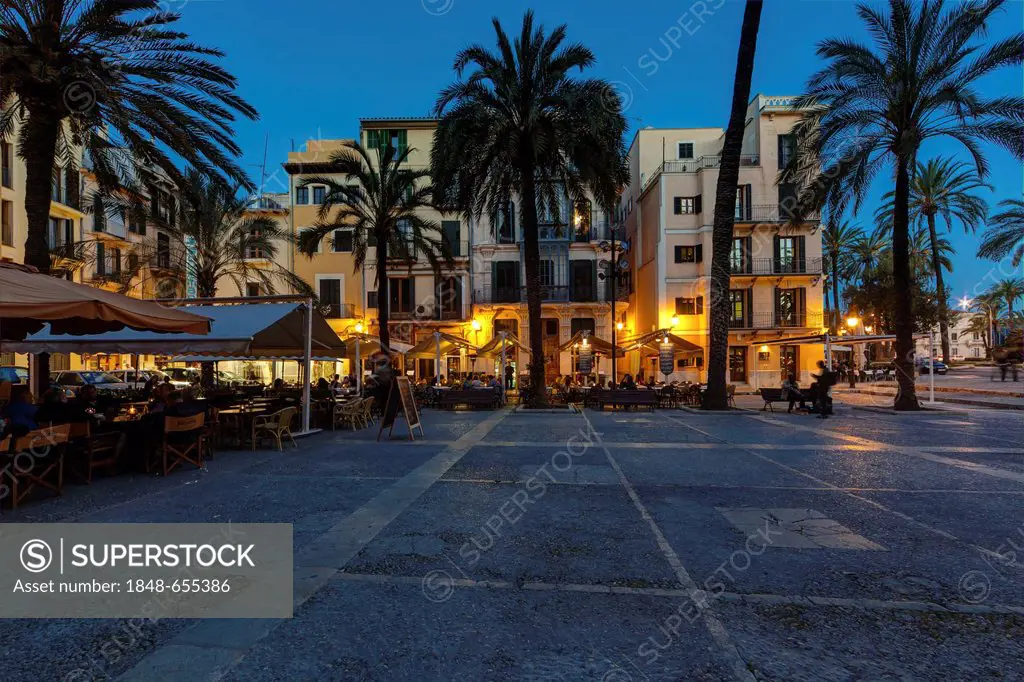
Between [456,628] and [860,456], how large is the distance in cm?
907

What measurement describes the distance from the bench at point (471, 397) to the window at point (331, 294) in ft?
56.4

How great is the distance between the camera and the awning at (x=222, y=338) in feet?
33.3

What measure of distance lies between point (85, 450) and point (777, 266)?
3477 cm

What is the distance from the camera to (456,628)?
3.49 metres

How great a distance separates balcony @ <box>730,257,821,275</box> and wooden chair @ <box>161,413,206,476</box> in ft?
104

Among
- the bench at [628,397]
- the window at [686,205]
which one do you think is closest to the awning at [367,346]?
the bench at [628,397]

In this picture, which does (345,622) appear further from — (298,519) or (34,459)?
(34,459)

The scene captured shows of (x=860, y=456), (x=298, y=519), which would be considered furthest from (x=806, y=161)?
(x=298, y=519)

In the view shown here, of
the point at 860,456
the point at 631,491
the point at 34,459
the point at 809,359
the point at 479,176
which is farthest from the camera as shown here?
the point at 809,359

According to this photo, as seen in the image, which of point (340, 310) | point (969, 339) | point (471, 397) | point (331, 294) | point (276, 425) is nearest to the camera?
point (276, 425)

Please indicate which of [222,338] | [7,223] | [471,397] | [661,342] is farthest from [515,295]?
[7,223]

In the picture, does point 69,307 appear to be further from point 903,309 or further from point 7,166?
point 7,166

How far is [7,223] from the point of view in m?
28.8

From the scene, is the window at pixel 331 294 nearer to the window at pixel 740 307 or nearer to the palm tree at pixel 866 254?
the window at pixel 740 307
